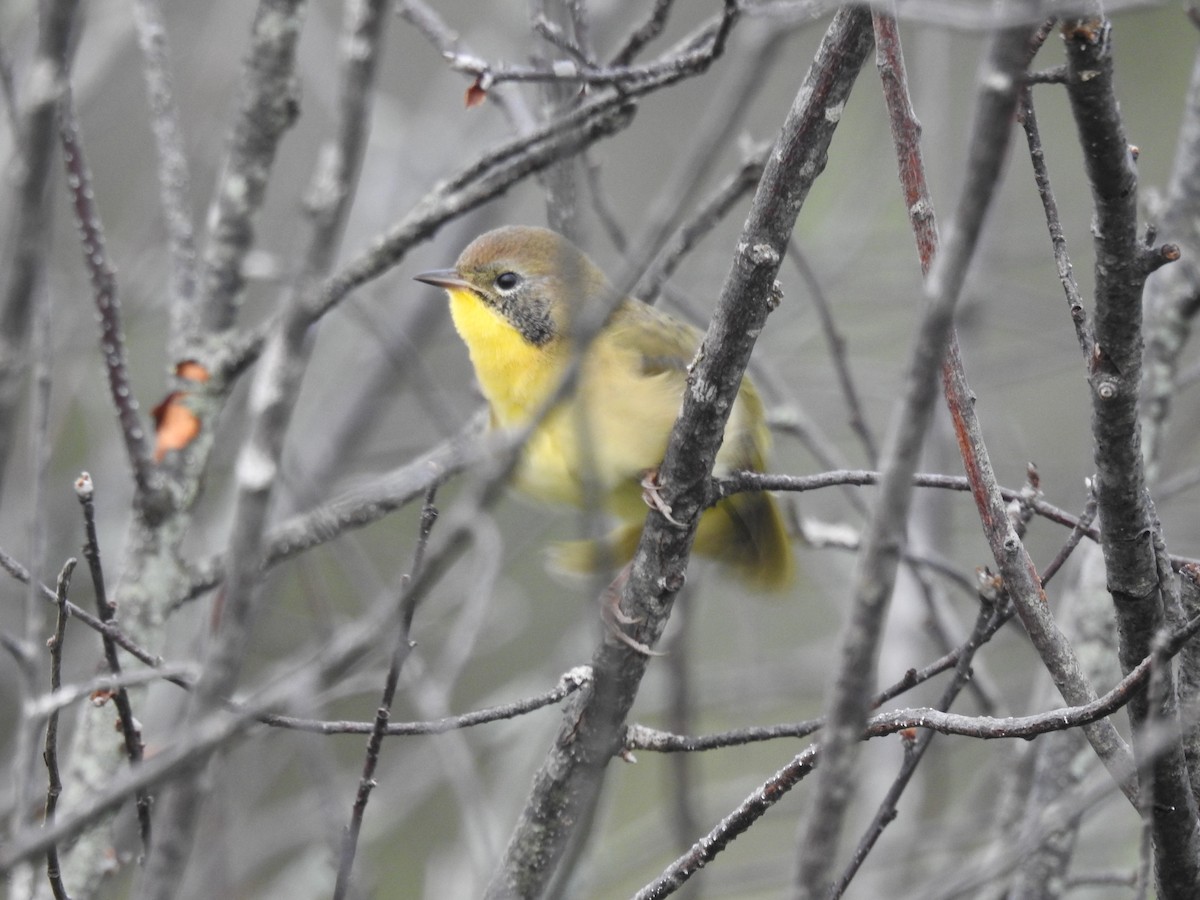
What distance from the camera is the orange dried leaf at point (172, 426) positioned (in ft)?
8.06

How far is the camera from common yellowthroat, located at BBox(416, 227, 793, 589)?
2.84m

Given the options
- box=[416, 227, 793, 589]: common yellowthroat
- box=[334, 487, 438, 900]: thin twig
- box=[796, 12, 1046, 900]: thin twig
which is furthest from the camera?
box=[416, 227, 793, 589]: common yellowthroat

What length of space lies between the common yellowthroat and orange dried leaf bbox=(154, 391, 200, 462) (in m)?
0.70

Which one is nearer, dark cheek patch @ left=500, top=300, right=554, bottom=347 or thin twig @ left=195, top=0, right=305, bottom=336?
thin twig @ left=195, top=0, right=305, bottom=336

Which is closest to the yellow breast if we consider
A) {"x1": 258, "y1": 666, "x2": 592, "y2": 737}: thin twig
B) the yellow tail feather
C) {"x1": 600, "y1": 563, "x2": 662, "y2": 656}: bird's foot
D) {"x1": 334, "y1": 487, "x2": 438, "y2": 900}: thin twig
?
the yellow tail feather

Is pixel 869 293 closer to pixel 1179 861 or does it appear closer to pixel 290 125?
pixel 290 125

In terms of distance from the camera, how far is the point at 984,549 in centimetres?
574

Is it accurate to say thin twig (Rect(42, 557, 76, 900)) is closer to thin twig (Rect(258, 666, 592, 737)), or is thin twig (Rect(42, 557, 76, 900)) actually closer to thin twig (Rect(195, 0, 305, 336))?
Answer: thin twig (Rect(258, 666, 592, 737))

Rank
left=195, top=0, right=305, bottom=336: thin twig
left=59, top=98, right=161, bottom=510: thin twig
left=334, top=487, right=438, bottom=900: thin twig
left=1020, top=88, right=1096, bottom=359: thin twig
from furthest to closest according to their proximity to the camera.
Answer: left=195, top=0, right=305, bottom=336: thin twig < left=59, top=98, right=161, bottom=510: thin twig < left=1020, top=88, right=1096, bottom=359: thin twig < left=334, top=487, right=438, bottom=900: thin twig

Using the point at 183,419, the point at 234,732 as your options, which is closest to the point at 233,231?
the point at 183,419

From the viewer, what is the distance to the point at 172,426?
2.49 m

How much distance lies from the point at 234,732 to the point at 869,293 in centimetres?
500

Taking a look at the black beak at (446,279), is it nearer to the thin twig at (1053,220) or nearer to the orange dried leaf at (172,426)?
the orange dried leaf at (172,426)

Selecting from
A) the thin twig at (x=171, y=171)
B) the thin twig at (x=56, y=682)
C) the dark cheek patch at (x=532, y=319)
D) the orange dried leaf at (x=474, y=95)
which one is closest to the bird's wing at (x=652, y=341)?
the dark cheek patch at (x=532, y=319)
